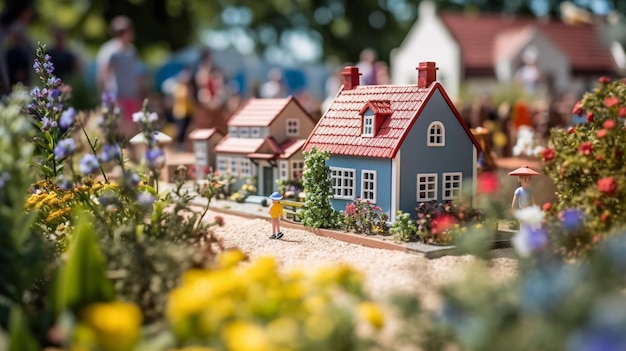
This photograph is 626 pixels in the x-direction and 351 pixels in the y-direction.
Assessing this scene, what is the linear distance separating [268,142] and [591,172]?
5377 millimetres

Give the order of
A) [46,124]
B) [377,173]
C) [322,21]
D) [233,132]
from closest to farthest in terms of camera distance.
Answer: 1. [46,124]
2. [377,173]
3. [233,132]
4. [322,21]

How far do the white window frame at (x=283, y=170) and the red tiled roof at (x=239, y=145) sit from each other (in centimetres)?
52

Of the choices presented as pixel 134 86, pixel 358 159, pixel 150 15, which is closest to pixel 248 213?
pixel 358 159

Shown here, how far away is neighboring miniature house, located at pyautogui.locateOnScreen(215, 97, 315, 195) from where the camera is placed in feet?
37.0

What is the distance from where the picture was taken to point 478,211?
8711mm

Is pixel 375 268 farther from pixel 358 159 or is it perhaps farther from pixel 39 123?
pixel 39 123

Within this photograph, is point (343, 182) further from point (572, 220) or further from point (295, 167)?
point (572, 220)

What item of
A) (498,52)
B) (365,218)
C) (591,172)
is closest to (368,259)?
(365,218)

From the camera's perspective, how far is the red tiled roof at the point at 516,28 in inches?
1310

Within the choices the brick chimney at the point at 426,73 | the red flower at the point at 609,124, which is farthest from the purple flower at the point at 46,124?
the red flower at the point at 609,124

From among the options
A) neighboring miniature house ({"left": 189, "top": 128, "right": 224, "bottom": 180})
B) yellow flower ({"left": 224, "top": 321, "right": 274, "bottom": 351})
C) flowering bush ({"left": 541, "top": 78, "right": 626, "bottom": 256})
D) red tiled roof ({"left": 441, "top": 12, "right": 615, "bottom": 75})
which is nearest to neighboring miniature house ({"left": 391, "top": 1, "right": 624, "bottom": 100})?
red tiled roof ({"left": 441, "top": 12, "right": 615, "bottom": 75})

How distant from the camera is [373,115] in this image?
9.18 meters

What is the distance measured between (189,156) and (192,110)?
2656mm

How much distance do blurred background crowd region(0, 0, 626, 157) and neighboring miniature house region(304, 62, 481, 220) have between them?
7.50 ft
